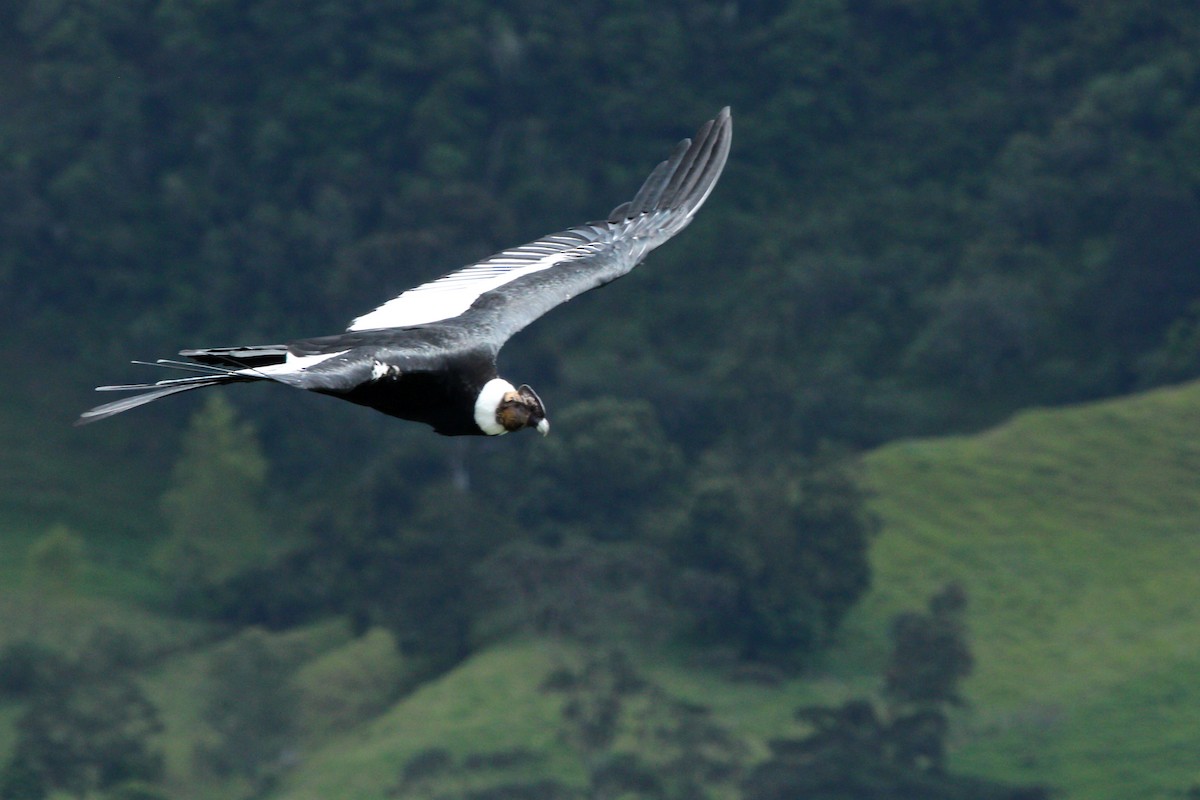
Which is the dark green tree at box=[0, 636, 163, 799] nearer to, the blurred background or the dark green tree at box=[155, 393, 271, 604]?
the blurred background

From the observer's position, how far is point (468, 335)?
48.3 feet

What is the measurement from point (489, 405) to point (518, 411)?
0.62 feet

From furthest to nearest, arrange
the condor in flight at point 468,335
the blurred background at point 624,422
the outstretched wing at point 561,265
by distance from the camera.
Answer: the blurred background at point 624,422
the outstretched wing at point 561,265
the condor in flight at point 468,335

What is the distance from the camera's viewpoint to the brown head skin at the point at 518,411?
1436 centimetres

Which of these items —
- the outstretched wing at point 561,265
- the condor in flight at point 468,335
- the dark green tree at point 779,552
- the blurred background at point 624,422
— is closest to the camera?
the condor in flight at point 468,335

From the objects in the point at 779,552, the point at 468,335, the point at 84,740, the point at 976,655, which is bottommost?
the point at 468,335

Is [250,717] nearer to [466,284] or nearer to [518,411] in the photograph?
[466,284]

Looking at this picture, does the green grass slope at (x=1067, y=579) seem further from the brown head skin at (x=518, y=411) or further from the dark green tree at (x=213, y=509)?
the brown head skin at (x=518, y=411)

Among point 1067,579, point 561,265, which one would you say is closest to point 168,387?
point 561,265

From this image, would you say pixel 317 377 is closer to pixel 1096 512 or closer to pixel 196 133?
pixel 1096 512

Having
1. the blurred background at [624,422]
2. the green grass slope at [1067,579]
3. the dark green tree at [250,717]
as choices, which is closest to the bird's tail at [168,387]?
the blurred background at [624,422]

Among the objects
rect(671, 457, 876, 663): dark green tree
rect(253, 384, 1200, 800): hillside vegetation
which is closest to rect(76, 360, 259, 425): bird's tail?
rect(253, 384, 1200, 800): hillside vegetation

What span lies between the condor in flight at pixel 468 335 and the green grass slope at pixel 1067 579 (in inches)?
1054

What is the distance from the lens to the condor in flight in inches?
492
